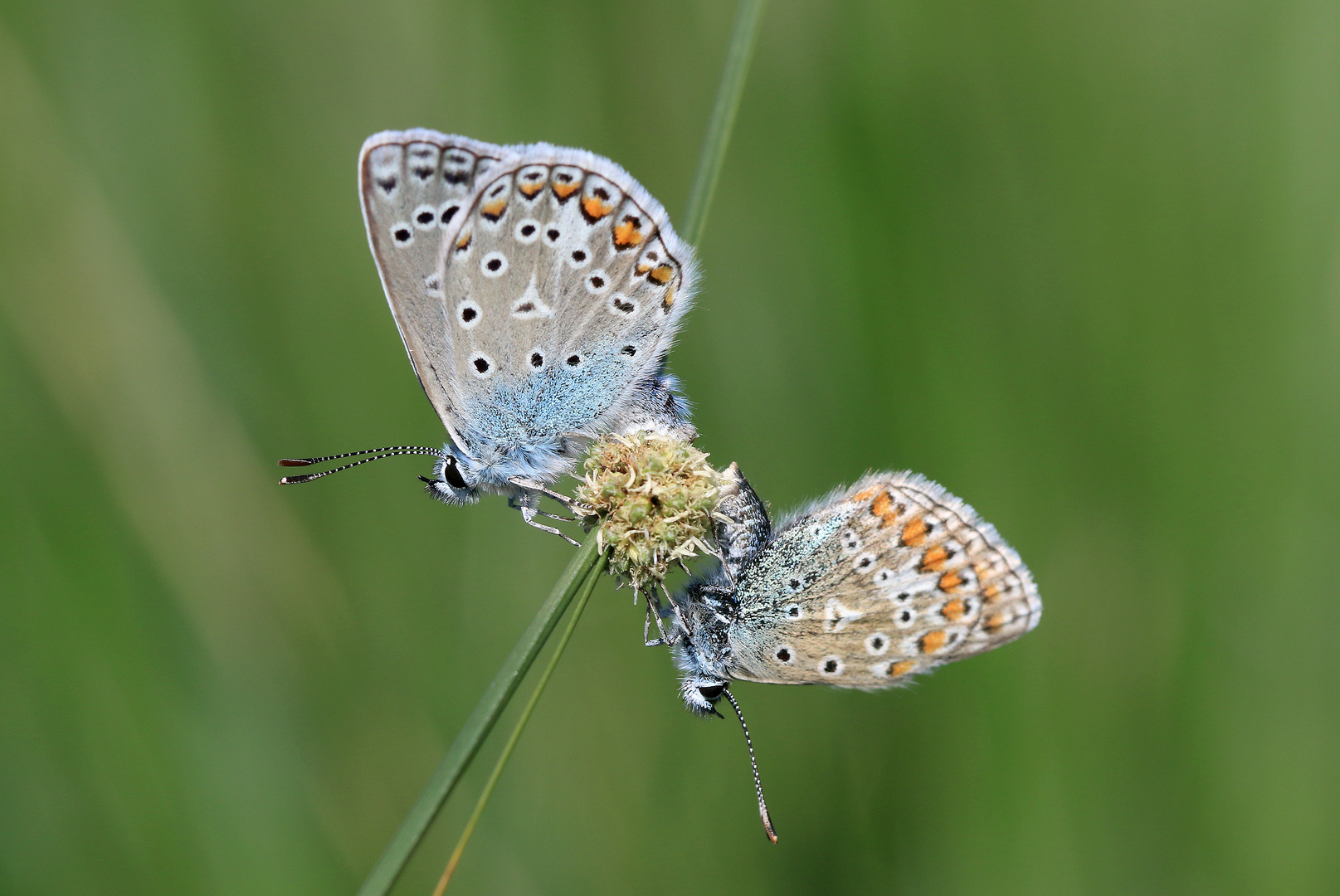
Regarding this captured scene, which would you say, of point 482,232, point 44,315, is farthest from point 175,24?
point 482,232

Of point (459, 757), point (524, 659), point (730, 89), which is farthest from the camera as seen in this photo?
point (730, 89)

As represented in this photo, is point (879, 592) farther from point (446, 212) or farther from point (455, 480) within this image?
point (446, 212)

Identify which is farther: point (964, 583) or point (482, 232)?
point (482, 232)

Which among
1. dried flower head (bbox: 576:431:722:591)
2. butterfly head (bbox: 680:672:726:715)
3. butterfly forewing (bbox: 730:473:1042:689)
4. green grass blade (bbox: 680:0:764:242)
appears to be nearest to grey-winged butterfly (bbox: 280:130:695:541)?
dried flower head (bbox: 576:431:722:591)

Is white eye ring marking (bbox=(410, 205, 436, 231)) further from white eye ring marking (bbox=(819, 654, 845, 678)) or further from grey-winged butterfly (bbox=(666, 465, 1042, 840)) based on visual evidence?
white eye ring marking (bbox=(819, 654, 845, 678))

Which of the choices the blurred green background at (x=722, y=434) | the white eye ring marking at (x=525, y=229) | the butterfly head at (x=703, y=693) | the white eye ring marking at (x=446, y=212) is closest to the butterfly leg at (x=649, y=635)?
the butterfly head at (x=703, y=693)

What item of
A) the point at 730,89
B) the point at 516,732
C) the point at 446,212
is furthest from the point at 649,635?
the point at 730,89

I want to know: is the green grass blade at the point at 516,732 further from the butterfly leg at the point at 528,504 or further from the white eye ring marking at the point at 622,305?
the white eye ring marking at the point at 622,305

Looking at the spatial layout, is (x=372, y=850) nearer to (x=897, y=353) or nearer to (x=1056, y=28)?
(x=897, y=353)
